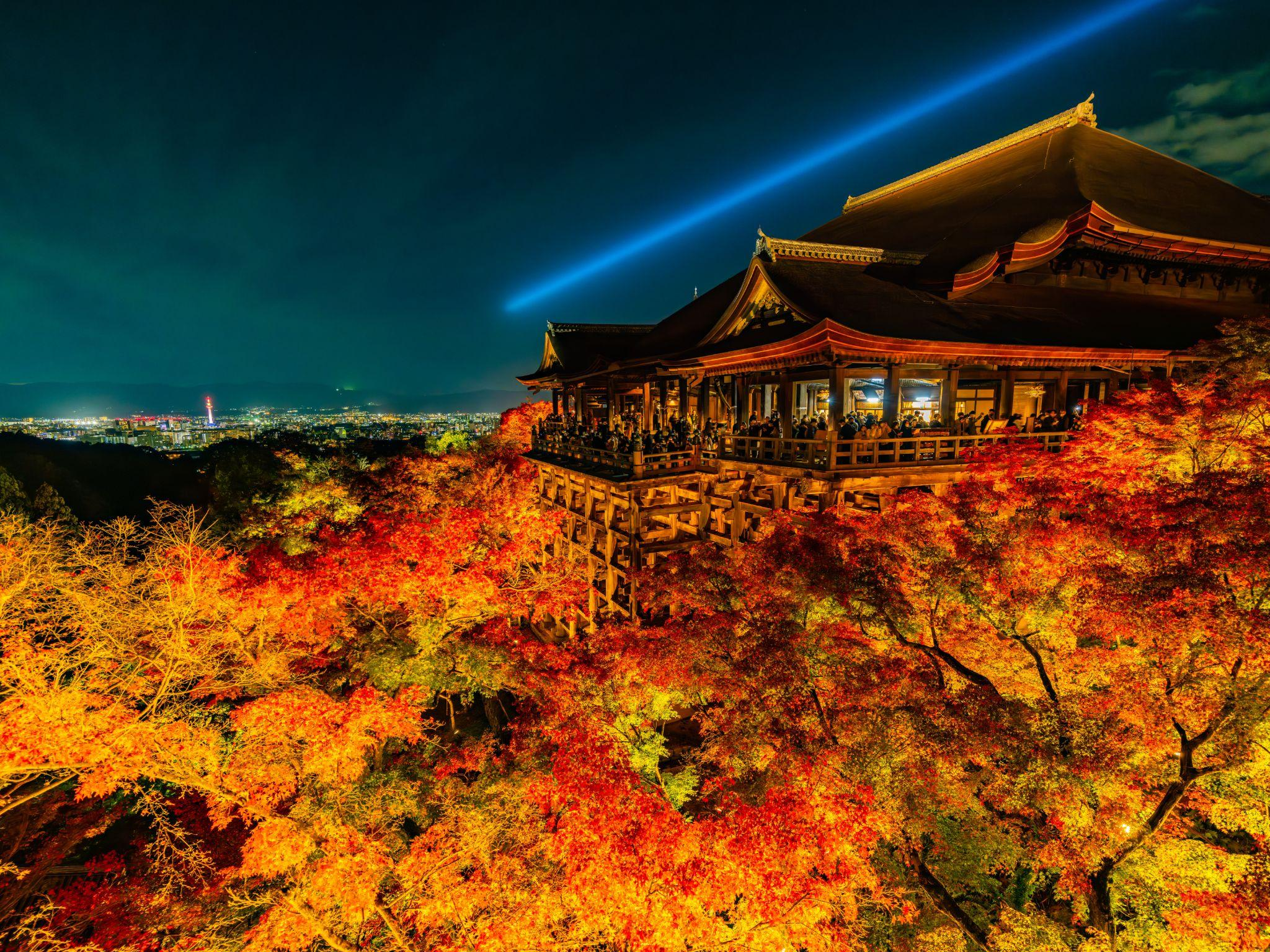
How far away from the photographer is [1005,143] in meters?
26.4

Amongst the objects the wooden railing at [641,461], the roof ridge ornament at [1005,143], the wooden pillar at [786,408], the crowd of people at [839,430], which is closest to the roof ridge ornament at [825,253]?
the wooden pillar at [786,408]

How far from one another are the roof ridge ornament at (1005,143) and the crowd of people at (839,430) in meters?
16.2

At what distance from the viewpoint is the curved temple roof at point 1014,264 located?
555 inches

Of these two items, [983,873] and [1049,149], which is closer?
[983,873]

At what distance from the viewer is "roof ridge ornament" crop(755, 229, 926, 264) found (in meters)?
16.0

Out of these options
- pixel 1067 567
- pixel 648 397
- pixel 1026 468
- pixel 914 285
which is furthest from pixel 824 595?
pixel 648 397

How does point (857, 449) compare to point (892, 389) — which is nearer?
point (857, 449)

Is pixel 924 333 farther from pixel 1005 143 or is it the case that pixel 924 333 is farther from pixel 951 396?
pixel 1005 143

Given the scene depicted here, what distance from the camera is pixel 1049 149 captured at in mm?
23297

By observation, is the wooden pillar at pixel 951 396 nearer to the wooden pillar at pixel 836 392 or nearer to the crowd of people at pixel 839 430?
the crowd of people at pixel 839 430

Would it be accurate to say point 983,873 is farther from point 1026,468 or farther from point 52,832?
point 52,832

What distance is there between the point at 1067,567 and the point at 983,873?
19.1 ft

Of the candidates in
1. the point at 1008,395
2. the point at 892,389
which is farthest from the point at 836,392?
the point at 1008,395

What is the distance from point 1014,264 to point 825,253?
5886 millimetres
